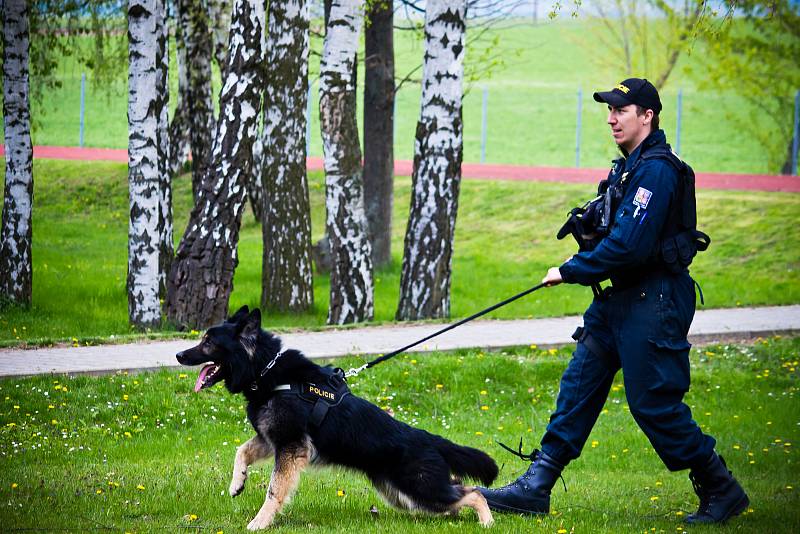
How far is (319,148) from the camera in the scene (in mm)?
42312

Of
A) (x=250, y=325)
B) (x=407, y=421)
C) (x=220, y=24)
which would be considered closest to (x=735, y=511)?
(x=250, y=325)

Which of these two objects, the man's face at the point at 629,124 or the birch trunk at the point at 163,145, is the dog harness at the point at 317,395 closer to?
the man's face at the point at 629,124

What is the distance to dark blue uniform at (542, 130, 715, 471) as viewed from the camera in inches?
217

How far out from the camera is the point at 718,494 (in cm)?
592

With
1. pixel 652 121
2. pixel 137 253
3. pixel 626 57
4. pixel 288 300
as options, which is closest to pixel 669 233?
pixel 652 121

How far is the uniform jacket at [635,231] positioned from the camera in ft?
18.0

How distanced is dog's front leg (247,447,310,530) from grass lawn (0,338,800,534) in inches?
4.2

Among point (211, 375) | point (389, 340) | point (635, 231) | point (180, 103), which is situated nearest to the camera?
point (635, 231)

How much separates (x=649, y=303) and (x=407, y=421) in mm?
4222

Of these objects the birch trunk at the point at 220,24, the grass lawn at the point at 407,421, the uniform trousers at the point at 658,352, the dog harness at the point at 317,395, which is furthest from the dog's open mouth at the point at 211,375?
the birch trunk at the point at 220,24

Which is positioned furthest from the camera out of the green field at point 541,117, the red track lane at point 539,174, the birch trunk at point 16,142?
the green field at point 541,117

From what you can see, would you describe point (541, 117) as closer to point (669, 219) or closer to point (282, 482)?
point (669, 219)

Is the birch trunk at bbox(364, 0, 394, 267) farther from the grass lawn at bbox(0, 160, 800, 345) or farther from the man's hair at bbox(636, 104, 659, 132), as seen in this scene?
the man's hair at bbox(636, 104, 659, 132)

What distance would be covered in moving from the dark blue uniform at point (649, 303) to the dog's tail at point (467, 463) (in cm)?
91
